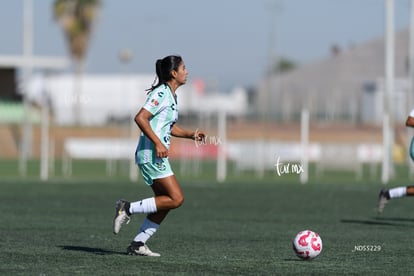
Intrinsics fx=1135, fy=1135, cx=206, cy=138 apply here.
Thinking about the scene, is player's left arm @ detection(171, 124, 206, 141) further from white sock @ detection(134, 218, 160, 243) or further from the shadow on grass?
the shadow on grass

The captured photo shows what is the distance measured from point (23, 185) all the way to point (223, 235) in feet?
45.7

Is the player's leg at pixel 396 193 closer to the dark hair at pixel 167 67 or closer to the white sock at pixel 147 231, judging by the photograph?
the white sock at pixel 147 231

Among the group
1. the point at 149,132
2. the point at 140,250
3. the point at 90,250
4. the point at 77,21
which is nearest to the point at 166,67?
the point at 149,132

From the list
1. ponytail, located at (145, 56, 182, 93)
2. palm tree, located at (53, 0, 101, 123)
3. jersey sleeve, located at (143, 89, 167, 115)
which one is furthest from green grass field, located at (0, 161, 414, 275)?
palm tree, located at (53, 0, 101, 123)

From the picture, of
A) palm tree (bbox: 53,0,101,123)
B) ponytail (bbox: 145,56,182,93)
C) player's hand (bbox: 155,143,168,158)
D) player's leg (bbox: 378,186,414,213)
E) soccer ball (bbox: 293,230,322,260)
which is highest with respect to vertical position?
palm tree (bbox: 53,0,101,123)

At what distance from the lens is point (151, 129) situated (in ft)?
39.0

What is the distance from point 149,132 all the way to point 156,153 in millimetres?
252

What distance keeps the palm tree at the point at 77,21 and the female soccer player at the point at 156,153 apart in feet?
228

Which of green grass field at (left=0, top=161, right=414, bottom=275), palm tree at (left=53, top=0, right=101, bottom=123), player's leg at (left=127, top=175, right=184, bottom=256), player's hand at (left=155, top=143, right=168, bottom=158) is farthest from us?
palm tree at (left=53, top=0, right=101, bottom=123)

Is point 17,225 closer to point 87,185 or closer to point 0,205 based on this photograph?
point 0,205

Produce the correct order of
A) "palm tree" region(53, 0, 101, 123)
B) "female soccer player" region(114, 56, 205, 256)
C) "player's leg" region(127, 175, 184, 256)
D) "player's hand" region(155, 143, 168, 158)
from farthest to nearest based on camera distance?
1. "palm tree" region(53, 0, 101, 123)
2. "player's leg" region(127, 175, 184, 256)
3. "female soccer player" region(114, 56, 205, 256)
4. "player's hand" region(155, 143, 168, 158)

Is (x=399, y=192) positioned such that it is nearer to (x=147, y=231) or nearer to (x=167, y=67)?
(x=147, y=231)

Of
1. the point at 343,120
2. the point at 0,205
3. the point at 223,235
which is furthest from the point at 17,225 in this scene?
the point at 343,120

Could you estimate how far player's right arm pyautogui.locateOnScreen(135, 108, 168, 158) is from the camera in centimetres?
1178
